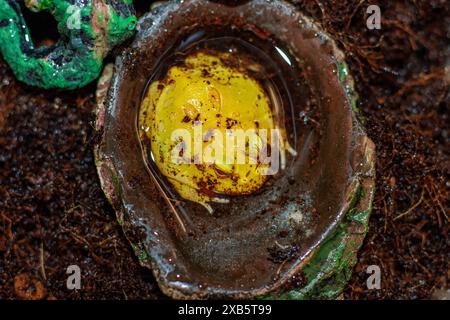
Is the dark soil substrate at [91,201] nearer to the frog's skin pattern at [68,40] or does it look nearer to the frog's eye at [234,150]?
the frog's skin pattern at [68,40]

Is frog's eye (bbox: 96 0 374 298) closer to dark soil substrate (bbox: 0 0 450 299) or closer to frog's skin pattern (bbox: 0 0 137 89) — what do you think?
frog's skin pattern (bbox: 0 0 137 89)

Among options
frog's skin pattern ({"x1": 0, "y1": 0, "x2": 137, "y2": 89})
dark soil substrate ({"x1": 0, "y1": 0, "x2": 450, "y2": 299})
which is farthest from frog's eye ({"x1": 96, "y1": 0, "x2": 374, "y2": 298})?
dark soil substrate ({"x1": 0, "y1": 0, "x2": 450, "y2": 299})

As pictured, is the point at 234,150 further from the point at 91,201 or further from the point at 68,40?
the point at 68,40

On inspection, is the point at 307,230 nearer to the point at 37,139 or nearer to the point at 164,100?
the point at 164,100

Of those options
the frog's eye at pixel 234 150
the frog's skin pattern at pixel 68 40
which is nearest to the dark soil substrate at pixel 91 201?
the frog's skin pattern at pixel 68 40

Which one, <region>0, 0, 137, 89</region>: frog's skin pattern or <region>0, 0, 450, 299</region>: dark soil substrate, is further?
<region>0, 0, 450, 299</region>: dark soil substrate

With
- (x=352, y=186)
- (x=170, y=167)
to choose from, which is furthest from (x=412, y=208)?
(x=170, y=167)
